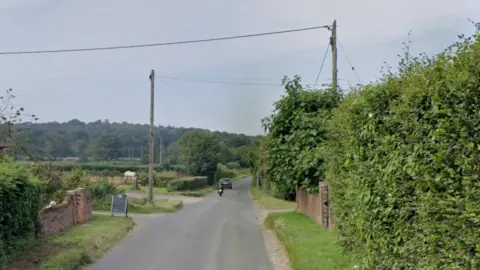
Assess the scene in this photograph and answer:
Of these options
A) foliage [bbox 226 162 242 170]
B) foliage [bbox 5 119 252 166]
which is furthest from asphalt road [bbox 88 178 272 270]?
foliage [bbox 226 162 242 170]

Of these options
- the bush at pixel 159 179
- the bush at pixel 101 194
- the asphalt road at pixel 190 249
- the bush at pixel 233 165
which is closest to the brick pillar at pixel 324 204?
the asphalt road at pixel 190 249

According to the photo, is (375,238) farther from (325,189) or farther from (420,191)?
(325,189)

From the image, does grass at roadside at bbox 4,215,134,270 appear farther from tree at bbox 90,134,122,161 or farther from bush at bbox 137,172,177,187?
tree at bbox 90,134,122,161

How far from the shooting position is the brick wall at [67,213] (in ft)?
47.4

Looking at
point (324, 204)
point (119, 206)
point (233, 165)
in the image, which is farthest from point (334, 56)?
point (233, 165)

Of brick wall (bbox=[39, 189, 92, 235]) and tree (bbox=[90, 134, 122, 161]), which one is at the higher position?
tree (bbox=[90, 134, 122, 161])

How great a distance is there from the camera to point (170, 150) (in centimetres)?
12600

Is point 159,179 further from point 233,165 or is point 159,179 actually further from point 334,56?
point 233,165

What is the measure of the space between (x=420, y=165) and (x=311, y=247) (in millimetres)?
7140

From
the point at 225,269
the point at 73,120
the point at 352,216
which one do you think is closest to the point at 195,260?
the point at 225,269

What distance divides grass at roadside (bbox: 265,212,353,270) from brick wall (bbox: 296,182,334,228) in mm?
261

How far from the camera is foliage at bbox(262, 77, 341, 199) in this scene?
701 inches

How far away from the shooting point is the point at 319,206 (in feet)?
52.9

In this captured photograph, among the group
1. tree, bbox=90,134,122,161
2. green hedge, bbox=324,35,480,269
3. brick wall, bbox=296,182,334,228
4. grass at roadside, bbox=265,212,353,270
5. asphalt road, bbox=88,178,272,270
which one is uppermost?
tree, bbox=90,134,122,161
